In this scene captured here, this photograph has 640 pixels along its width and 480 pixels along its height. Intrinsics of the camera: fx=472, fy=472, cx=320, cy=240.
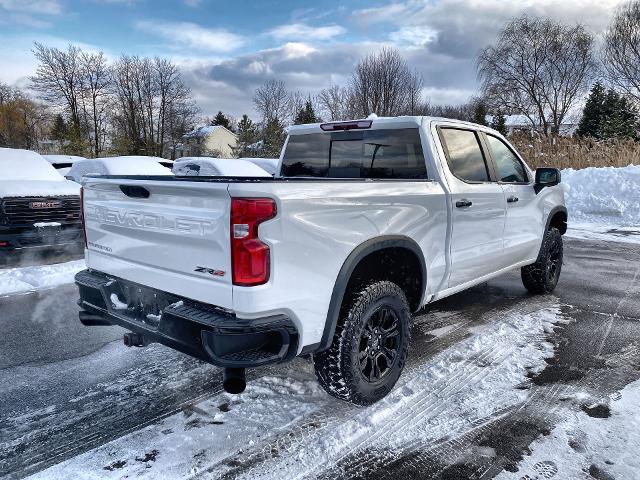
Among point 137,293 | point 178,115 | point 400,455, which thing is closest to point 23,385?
point 137,293

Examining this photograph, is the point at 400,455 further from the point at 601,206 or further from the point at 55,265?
the point at 601,206

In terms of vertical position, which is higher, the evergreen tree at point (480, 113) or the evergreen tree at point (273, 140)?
the evergreen tree at point (480, 113)

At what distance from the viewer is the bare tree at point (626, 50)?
3034 cm

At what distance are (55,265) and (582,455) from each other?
22.6ft

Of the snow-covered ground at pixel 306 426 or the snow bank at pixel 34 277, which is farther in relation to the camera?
the snow bank at pixel 34 277

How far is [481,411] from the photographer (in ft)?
9.98

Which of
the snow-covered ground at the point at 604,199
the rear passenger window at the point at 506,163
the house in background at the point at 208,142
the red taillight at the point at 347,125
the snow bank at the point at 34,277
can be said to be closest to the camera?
the red taillight at the point at 347,125

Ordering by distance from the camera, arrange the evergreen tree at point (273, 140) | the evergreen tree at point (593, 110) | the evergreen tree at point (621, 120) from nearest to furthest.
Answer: the evergreen tree at point (621, 120) → the evergreen tree at point (273, 140) → the evergreen tree at point (593, 110)

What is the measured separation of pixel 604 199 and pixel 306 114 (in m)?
34.9

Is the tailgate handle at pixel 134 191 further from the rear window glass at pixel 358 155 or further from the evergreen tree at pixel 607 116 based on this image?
the evergreen tree at pixel 607 116

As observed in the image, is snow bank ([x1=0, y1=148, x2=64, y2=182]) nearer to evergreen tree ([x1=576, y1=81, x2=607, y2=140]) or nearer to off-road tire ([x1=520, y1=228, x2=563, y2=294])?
off-road tire ([x1=520, y1=228, x2=563, y2=294])

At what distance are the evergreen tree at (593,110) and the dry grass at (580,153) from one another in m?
23.4

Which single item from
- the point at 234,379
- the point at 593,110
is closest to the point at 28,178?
the point at 234,379

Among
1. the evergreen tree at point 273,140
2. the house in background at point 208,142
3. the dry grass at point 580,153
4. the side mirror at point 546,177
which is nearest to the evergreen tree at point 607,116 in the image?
the dry grass at point 580,153
